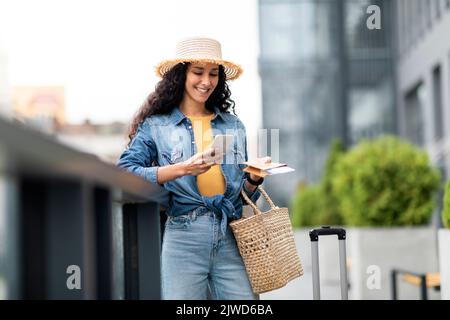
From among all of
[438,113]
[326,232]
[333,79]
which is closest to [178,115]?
[326,232]

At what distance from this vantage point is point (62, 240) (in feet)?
7.18

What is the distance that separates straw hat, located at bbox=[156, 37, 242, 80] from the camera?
338cm

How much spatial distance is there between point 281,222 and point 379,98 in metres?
23.7

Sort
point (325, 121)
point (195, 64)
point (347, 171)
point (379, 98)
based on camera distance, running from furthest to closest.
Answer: point (325, 121) < point (379, 98) < point (347, 171) < point (195, 64)

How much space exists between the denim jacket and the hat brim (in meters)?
0.16

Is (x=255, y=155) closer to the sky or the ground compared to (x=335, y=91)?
closer to the ground

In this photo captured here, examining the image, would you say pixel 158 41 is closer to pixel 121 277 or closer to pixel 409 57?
pixel 121 277

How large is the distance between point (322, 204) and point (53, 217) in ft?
46.6

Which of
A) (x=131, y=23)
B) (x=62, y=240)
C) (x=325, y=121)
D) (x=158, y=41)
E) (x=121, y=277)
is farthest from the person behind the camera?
(x=325, y=121)

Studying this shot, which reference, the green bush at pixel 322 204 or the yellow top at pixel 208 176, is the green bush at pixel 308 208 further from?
the yellow top at pixel 208 176

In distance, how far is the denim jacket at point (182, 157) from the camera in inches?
129

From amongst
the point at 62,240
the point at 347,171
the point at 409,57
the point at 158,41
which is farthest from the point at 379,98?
the point at 62,240

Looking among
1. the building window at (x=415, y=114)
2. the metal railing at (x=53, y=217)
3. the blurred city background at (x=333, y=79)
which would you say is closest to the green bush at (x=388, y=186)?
the blurred city background at (x=333, y=79)

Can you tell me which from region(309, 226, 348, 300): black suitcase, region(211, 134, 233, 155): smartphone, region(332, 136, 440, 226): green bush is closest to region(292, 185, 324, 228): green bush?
region(332, 136, 440, 226): green bush
